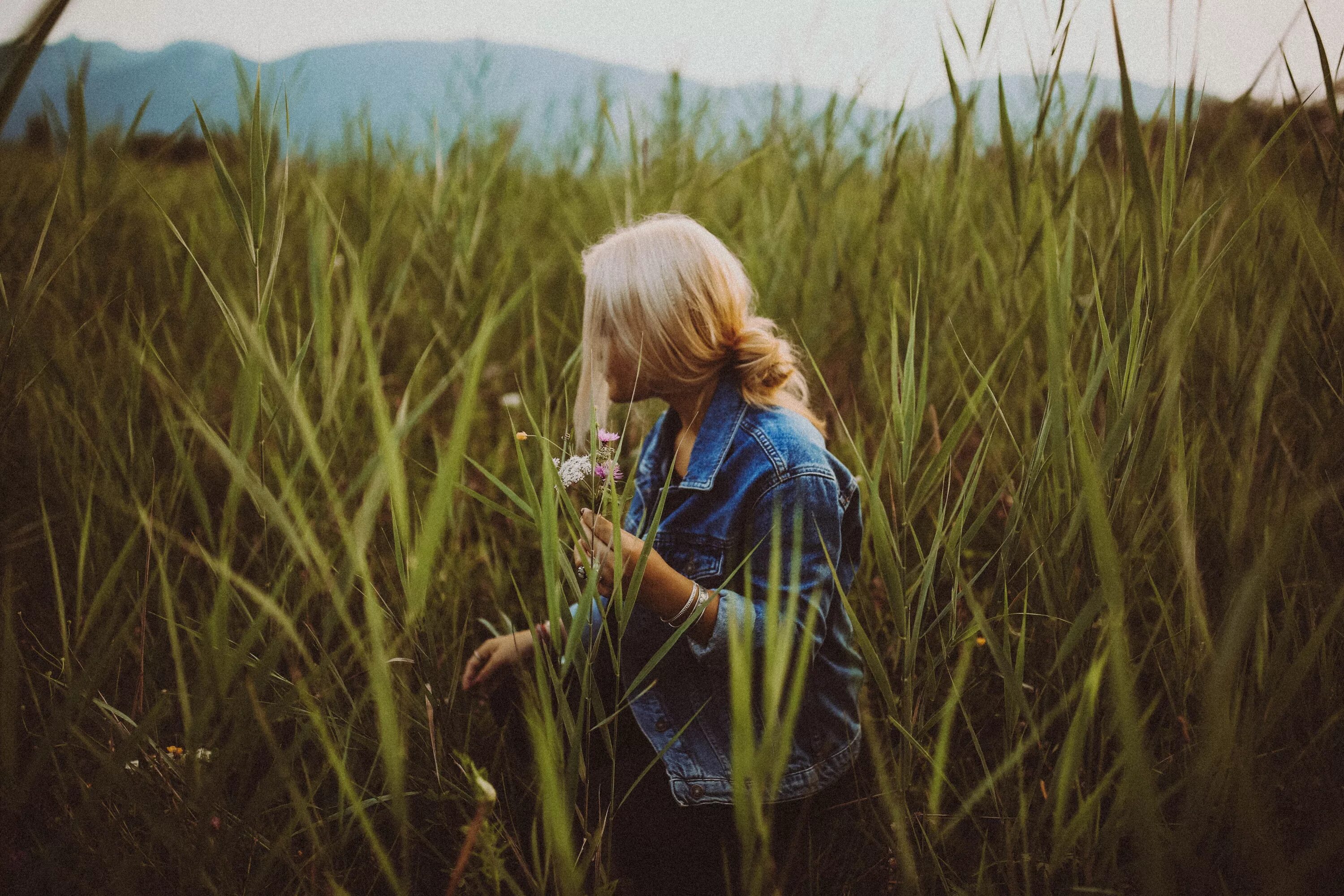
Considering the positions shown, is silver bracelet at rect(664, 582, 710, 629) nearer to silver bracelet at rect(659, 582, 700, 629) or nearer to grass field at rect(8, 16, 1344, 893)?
silver bracelet at rect(659, 582, 700, 629)

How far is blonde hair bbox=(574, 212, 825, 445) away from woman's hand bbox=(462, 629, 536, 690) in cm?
35

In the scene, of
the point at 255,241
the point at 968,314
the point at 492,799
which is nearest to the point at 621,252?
the point at 255,241

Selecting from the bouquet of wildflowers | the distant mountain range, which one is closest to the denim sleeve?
the bouquet of wildflowers

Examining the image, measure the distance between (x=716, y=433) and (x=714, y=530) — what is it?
129mm

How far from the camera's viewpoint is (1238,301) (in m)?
0.99

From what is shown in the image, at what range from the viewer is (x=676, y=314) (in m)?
0.87

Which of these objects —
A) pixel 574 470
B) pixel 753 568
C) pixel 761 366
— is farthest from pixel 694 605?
pixel 761 366

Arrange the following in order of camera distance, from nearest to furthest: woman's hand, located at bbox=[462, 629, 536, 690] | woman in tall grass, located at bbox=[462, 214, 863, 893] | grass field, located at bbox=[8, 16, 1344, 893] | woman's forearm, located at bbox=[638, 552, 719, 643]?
1. grass field, located at bbox=[8, 16, 1344, 893]
2. woman's forearm, located at bbox=[638, 552, 719, 643]
3. woman in tall grass, located at bbox=[462, 214, 863, 893]
4. woman's hand, located at bbox=[462, 629, 536, 690]

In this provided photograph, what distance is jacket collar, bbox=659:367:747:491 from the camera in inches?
35.5

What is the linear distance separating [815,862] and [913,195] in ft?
3.50

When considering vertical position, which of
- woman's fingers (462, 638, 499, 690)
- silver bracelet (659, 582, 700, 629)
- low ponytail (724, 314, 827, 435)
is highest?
low ponytail (724, 314, 827, 435)

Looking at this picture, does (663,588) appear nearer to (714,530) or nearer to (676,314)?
(714,530)

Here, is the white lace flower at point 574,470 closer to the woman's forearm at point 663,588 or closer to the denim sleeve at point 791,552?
the woman's forearm at point 663,588

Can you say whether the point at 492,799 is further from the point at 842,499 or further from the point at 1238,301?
the point at 1238,301
